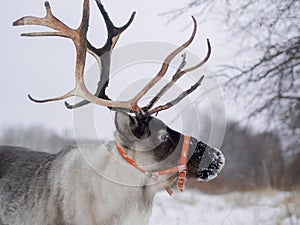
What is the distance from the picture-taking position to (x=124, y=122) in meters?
4.14

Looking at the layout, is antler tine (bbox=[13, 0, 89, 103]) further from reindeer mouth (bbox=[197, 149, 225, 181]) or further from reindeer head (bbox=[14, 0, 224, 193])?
reindeer mouth (bbox=[197, 149, 225, 181])

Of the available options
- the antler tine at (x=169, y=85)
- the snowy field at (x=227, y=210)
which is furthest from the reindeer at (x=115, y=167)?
the snowy field at (x=227, y=210)

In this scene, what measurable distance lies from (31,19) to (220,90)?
4.23 metres

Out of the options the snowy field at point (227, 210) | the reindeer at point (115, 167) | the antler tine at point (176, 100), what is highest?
the antler tine at point (176, 100)

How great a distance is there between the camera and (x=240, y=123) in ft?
27.6

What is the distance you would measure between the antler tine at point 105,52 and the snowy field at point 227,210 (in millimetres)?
2064

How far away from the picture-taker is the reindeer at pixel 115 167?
416cm

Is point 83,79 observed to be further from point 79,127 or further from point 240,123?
point 240,123

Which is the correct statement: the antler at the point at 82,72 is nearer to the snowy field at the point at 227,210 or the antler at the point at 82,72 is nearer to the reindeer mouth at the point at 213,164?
the reindeer mouth at the point at 213,164

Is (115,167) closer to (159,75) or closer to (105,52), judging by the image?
(159,75)

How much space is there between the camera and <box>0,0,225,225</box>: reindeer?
13.6ft

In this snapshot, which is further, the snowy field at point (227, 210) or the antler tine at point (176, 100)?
the snowy field at point (227, 210)

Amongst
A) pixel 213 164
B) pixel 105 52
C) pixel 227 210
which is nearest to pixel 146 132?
pixel 213 164

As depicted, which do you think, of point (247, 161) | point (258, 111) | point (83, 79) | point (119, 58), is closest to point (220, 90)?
point (258, 111)
